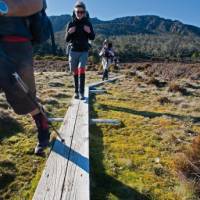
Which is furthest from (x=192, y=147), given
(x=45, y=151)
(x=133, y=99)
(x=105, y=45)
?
(x=105, y=45)

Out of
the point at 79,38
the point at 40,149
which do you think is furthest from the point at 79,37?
the point at 40,149

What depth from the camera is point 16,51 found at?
13.7ft

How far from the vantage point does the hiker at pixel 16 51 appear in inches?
155

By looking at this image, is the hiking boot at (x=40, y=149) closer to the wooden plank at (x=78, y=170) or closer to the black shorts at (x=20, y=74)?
the wooden plank at (x=78, y=170)

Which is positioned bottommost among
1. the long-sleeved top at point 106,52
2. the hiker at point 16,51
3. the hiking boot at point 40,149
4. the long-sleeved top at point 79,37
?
the long-sleeved top at point 106,52

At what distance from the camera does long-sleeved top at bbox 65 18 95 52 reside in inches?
340

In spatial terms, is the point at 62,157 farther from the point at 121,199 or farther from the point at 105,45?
the point at 105,45

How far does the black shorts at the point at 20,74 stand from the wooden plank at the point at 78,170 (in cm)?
79

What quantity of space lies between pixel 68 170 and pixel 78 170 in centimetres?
11

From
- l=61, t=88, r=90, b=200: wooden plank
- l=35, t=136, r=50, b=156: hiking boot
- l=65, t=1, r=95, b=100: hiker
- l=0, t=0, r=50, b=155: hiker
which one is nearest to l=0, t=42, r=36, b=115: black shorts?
l=0, t=0, r=50, b=155: hiker

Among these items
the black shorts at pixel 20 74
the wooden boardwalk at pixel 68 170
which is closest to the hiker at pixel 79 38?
the wooden boardwalk at pixel 68 170

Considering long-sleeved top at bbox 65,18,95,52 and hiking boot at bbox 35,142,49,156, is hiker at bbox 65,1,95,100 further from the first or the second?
hiking boot at bbox 35,142,49,156

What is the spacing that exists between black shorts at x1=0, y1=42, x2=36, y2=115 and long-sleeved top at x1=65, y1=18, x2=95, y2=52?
4.44 m

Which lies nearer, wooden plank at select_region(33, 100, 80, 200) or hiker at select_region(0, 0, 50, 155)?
wooden plank at select_region(33, 100, 80, 200)
